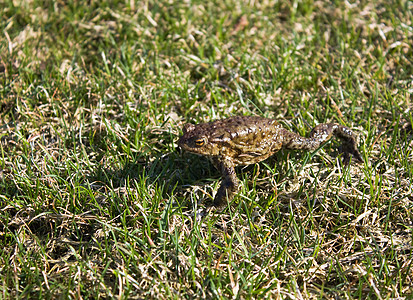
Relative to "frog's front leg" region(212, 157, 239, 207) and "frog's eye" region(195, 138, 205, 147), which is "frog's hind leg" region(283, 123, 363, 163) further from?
"frog's eye" region(195, 138, 205, 147)

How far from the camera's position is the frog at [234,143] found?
14.9 feet

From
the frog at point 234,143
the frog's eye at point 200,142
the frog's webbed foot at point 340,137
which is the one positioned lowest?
the frog's webbed foot at point 340,137

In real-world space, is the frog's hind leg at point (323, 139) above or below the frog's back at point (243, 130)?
below

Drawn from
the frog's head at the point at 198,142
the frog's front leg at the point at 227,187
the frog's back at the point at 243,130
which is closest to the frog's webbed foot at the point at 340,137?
the frog's back at the point at 243,130

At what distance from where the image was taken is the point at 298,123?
554 cm

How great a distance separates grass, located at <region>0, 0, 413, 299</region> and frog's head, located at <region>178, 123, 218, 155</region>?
1.41 feet

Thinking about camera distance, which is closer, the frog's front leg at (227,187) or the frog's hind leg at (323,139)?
the frog's front leg at (227,187)

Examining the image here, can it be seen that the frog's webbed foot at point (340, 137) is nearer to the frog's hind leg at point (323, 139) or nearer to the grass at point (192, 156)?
the frog's hind leg at point (323, 139)

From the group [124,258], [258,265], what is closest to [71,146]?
[124,258]

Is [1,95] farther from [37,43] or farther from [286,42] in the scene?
[286,42]

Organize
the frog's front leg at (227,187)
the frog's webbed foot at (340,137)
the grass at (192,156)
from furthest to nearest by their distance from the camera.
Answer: the frog's webbed foot at (340,137) < the frog's front leg at (227,187) < the grass at (192,156)

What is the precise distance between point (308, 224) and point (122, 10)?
16.3 ft

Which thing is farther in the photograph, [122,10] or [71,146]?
[122,10]

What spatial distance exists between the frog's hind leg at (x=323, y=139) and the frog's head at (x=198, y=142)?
91cm
